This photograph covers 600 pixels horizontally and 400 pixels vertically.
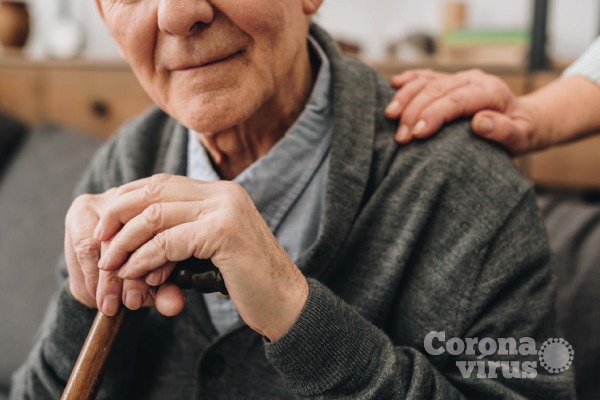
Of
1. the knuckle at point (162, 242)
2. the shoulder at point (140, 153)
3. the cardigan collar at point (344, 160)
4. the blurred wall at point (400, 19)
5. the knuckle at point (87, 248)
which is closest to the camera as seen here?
the knuckle at point (162, 242)

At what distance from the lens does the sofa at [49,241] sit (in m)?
1.25

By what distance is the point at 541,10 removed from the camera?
180 centimetres

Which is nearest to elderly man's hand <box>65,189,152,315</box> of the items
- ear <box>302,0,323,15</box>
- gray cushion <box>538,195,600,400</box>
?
ear <box>302,0,323,15</box>

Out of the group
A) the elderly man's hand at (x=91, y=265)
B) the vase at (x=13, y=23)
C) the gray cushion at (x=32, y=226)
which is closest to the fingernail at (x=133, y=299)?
the elderly man's hand at (x=91, y=265)

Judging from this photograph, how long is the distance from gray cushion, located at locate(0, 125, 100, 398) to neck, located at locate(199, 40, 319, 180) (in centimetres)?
90

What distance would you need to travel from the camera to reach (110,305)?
813 mm

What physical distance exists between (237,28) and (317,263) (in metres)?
0.37

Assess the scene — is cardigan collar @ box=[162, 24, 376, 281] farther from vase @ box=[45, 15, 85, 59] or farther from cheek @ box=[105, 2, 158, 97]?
vase @ box=[45, 15, 85, 59]

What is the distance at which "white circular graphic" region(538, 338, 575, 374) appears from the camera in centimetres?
95

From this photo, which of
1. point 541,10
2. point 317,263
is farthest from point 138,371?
point 541,10

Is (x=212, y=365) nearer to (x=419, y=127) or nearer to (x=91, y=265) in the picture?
(x=91, y=265)

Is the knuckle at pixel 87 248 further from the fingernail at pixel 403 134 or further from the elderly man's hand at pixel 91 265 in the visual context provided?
the fingernail at pixel 403 134

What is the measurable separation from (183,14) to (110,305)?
407 millimetres

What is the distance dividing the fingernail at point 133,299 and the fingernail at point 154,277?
2cm
